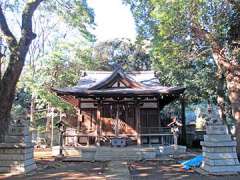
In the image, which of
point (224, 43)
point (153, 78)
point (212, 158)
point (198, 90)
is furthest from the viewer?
point (198, 90)

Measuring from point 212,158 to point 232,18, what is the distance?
22.7ft

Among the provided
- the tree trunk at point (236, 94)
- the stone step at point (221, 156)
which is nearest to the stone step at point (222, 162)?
the stone step at point (221, 156)

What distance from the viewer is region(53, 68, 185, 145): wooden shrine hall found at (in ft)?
70.1

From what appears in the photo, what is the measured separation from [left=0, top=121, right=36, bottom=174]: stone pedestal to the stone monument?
6728 millimetres

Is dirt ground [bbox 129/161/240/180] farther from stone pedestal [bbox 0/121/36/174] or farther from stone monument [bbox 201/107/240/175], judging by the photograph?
stone pedestal [bbox 0/121/36/174]

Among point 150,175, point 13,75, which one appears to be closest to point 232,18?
point 150,175

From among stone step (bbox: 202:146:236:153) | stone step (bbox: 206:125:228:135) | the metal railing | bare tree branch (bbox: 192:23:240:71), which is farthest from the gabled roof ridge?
stone step (bbox: 202:146:236:153)

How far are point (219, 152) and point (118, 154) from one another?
7447mm

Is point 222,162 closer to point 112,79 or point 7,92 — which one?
point 7,92

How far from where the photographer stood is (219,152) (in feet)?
41.0

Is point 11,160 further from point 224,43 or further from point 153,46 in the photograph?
point 224,43

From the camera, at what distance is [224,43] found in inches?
649

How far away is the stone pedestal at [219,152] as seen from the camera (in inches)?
487

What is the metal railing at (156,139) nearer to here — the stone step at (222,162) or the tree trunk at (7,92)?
the stone step at (222,162)
